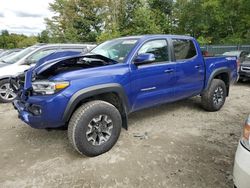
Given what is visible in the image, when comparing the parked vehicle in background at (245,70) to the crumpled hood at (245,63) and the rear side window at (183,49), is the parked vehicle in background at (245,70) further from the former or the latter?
the rear side window at (183,49)

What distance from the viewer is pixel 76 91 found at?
3.35 metres

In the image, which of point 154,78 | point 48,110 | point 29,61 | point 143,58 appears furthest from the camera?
point 29,61

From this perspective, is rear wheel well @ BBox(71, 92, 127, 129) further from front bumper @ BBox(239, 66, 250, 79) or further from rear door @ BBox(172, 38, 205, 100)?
front bumper @ BBox(239, 66, 250, 79)

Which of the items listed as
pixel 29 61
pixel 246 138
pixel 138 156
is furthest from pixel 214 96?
pixel 29 61

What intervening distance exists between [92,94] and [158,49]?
1.70 meters

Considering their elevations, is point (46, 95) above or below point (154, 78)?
below

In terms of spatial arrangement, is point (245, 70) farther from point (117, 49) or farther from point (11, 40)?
point (11, 40)

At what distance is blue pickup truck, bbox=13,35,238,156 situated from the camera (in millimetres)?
3340

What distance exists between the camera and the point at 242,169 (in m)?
2.04

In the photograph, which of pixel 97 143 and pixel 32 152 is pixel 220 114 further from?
pixel 32 152

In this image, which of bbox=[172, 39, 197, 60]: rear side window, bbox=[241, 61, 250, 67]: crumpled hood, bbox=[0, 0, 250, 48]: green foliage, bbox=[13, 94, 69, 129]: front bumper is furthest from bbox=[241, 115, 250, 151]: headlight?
bbox=[0, 0, 250, 48]: green foliage

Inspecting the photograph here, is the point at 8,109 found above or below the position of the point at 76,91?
below

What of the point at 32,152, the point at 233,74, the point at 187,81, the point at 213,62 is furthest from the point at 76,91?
the point at 233,74

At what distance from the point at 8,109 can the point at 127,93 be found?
144 inches
